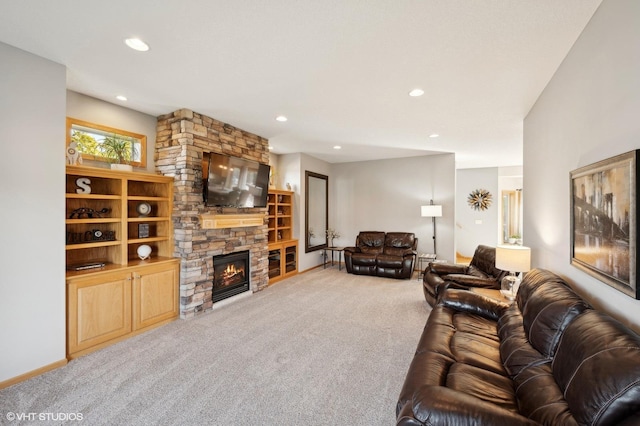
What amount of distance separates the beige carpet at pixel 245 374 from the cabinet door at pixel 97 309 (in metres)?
0.18

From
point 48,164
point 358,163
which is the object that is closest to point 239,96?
point 48,164

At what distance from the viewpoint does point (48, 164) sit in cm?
252

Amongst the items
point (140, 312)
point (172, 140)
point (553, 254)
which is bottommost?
point (140, 312)

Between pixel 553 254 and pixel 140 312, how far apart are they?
442 cm

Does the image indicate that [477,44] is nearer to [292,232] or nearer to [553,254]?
[553,254]

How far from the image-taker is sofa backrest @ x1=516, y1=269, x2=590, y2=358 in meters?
1.56

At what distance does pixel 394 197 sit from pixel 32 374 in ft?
21.6

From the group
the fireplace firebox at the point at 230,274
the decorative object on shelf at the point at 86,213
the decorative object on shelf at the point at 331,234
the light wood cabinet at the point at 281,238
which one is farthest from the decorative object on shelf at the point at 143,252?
the decorative object on shelf at the point at 331,234

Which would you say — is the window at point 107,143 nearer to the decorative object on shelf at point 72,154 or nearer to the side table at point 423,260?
the decorative object on shelf at point 72,154

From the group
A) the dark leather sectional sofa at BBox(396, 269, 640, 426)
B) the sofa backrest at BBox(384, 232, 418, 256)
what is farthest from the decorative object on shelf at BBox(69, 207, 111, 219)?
the sofa backrest at BBox(384, 232, 418, 256)

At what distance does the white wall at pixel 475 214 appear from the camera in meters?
8.13

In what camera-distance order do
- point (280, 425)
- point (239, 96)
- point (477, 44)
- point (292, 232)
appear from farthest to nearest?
point (292, 232) → point (239, 96) → point (477, 44) → point (280, 425)

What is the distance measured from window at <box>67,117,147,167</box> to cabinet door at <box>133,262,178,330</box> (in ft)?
4.80

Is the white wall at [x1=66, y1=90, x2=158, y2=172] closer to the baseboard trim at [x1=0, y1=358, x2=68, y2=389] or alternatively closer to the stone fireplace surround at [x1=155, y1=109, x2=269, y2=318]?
the stone fireplace surround at [x1=155, y1=109, x2=269, y2=318]
